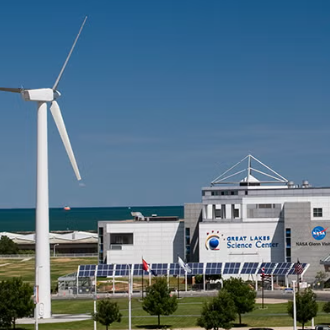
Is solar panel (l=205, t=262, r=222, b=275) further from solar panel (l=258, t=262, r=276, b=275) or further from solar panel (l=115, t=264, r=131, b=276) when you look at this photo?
solar panel (l=115, t=264, r=131, b=276)

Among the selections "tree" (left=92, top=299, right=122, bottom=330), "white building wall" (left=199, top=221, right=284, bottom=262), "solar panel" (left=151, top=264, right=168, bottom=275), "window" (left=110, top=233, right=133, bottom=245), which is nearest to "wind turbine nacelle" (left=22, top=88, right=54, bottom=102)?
"tree" (left=92, top=299, right=122, bottom=330)

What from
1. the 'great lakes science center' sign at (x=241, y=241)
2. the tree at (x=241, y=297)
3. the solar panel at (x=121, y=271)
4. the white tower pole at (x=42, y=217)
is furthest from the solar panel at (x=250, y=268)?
the white tower pole at (x=42, y=217)

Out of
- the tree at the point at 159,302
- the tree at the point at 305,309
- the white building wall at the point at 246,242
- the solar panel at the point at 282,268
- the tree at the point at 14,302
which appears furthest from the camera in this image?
the white building wall at the point at 246,242

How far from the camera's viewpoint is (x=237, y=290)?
3748 inches

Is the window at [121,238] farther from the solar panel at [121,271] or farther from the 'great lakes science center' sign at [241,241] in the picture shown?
the solar panel at [121,271]

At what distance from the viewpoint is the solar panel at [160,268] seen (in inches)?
5573

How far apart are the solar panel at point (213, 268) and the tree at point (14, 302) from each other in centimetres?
5212

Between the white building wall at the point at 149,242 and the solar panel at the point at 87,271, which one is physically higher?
the white building wall at the point at 149,242

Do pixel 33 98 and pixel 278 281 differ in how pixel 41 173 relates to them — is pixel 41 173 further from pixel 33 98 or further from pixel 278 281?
pixel 278 281

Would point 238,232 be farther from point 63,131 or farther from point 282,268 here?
point 63,131

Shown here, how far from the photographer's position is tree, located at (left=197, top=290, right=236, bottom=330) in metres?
81.6

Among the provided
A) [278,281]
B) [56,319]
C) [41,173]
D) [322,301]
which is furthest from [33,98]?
[278,281]

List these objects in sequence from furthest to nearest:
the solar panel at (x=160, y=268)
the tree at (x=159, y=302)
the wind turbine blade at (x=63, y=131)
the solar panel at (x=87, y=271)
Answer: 1. the solar panel at (x=160, y=268)
2. the solar panel at (x=87, y=271)
3. the wind turbine blade at (x=63, y=131)
4. the tree at (x=159, y=302)

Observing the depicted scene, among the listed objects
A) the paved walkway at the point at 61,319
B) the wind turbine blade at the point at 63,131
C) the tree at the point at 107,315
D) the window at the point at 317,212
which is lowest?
the paved walkway at the point at 61,319
